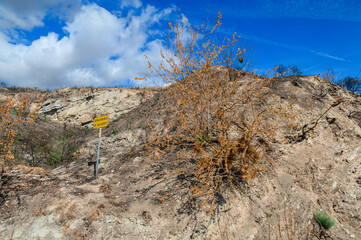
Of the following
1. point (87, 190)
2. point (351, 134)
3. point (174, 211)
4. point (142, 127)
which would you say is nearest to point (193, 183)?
point (174, 211)

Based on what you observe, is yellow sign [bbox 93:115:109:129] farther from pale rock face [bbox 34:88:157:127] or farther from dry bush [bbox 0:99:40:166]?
pale rock face [bbox 34:88:157:127]

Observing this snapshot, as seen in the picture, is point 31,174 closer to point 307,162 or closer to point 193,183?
point 193,183

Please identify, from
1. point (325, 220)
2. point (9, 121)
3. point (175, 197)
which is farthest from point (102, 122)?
point (325, 220)

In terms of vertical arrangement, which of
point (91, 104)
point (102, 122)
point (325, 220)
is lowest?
point (325, 220)

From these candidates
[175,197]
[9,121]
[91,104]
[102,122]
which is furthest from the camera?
[91,104]

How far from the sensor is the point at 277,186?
3822 millimetres

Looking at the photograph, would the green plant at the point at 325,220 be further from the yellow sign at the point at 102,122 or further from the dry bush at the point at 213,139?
the yellow sign at the point at 102,122

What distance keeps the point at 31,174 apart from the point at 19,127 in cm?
583

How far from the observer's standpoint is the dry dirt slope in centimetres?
305

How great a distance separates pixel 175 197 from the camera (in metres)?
3.43

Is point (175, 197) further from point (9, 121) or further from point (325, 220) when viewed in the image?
point (9, 121)

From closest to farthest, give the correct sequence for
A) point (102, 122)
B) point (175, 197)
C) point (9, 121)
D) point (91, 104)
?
point (175, 197) < point (9, 121) < point (102, 122) < point (91, 104)

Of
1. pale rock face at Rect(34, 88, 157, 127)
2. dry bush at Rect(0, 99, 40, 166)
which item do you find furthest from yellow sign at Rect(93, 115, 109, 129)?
pale rock face at Rect(34, 88, 157, 127)

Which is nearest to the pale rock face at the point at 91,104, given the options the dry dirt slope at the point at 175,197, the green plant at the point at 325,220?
the dry dirt slope at the point at 175,197
